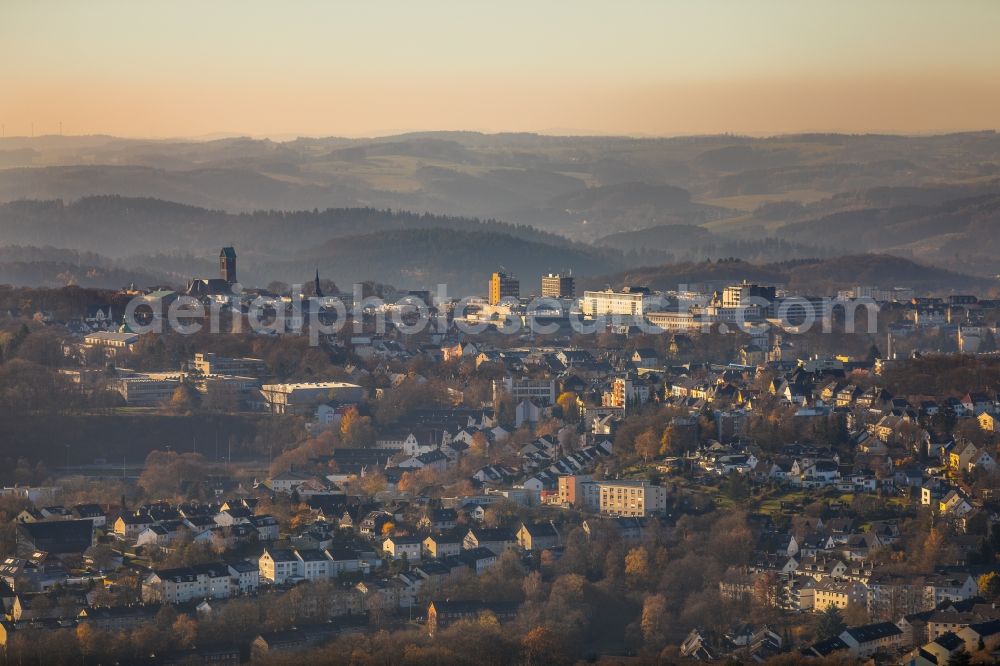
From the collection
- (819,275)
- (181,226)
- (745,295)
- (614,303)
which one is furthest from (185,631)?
(181,226)

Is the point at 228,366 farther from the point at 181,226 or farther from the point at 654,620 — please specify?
the point at 181,226

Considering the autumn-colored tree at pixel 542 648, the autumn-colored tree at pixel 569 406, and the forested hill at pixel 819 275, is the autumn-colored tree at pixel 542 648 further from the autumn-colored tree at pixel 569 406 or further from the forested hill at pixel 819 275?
the forested hill at pixel 819 275

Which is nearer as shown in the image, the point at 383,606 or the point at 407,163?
the point at 383,606

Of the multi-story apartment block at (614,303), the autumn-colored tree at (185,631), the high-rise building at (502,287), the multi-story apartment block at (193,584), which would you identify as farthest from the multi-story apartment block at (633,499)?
the high-rise building at (502,287)

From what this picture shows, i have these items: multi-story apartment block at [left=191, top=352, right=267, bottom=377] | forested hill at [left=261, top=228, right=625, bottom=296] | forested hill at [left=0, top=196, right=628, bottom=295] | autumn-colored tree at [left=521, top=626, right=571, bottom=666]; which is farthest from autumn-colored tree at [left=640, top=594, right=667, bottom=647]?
forested hill at [left=261, top=228, right=625, bottom=296]

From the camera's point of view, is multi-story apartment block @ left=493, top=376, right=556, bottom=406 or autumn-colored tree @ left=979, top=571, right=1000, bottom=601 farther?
multi-story apartment block @ left=493, top=376, right=556, bottom=406

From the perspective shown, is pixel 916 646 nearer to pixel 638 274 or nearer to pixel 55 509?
pixel 55 509

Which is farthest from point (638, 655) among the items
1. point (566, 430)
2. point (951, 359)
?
point (951, 359)

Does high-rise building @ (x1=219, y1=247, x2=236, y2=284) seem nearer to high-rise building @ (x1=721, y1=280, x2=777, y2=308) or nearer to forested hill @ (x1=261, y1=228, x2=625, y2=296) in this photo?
forested hill @ (x1=261, y1=228, x2=625, y2=296)
